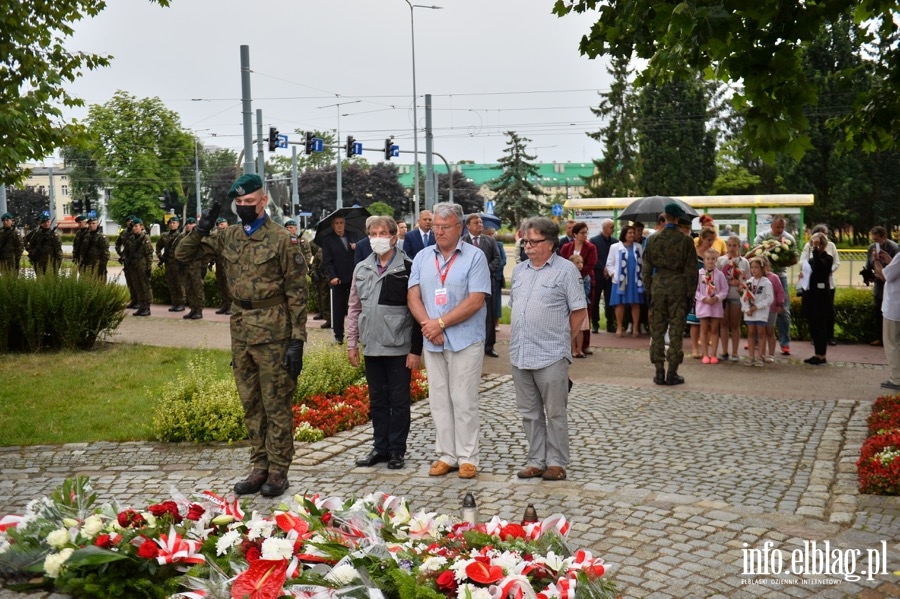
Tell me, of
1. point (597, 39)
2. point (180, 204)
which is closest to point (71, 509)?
point (597, 39)

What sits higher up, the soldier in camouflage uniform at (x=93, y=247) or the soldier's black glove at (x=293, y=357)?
the soldier in camouflage uniform at (x=93, y=247)

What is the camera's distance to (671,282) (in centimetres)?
1145

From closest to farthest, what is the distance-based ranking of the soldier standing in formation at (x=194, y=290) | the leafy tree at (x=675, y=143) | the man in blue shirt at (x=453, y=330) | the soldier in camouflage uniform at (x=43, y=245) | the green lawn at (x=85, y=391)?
1. the man in blue shirt at (x=453, y=330)
2. the green lawn at (x=85, y=391)
3. the soldier standing in formation at (x=194, y=290)
4. the soldier in camouflage uniform at (x=43, y=245)
5. the leafy tree at (x=675, y=143)

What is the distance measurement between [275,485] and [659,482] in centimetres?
288

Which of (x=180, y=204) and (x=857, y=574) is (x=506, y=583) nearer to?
(x=857, y=574)

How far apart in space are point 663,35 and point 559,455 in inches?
136

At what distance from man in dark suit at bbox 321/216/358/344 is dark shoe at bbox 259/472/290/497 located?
6851mm

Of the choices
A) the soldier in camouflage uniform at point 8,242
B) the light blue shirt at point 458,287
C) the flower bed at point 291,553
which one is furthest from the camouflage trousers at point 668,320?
the soldier in camouflage uniform at point 8,242

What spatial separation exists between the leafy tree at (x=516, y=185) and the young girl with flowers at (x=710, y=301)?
2464 inches

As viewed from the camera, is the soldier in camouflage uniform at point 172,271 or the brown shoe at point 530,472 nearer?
the brown shoe at point 530,472

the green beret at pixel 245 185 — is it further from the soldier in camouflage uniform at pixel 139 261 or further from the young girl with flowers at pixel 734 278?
the soldier in camouflage uniform at pixel 139 261

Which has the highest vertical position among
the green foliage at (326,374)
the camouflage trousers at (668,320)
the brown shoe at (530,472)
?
the camouflage trousers at (668,320)

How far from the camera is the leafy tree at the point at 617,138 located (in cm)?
6328

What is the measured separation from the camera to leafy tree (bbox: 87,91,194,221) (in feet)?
217
